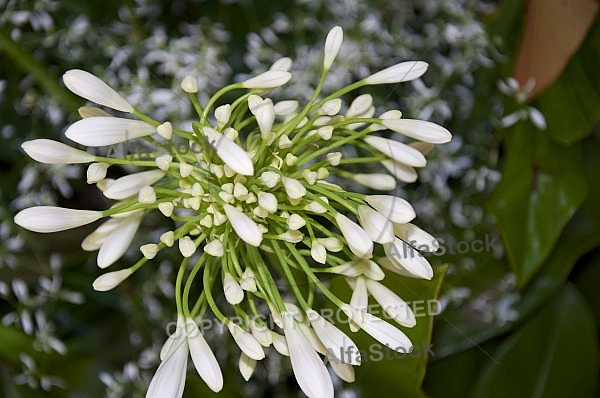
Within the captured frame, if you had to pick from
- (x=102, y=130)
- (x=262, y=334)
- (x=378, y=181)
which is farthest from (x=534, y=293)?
(x=102, y=130)

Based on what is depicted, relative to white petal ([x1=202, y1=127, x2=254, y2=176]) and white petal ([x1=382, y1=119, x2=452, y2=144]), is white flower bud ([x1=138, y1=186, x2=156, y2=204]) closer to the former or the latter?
white petal ([x1=202, y1=127, x2=254, y2=176])

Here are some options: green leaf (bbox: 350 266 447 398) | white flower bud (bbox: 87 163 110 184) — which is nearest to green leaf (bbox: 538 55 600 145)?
green leaf (bbox: 350 266 447 398)

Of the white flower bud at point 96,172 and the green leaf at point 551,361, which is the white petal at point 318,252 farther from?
the green leaf at point 551,361

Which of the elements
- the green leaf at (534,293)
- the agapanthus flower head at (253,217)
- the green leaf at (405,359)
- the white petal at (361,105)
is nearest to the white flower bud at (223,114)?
the agapanthus flower head at (253,217)

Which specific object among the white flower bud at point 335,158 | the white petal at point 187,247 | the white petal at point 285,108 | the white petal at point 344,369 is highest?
the white flower bud at point 335,158

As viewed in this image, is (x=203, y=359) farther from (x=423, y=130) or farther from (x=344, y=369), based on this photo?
(x=423, y=130)
